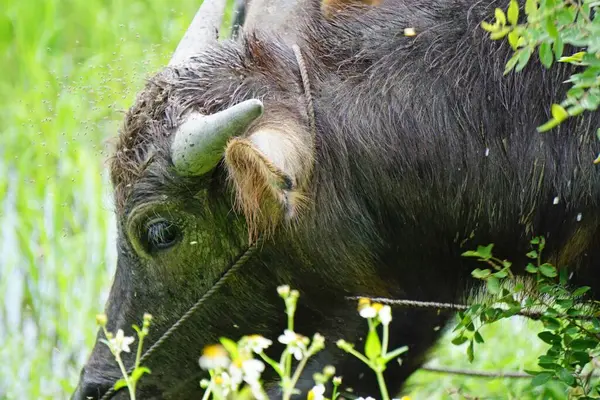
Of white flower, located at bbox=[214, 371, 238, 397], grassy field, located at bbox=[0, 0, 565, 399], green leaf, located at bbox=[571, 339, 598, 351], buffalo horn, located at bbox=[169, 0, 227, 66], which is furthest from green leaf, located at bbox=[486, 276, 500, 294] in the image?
buffalo horn, located at bbox=[169, 0, 227, 66]

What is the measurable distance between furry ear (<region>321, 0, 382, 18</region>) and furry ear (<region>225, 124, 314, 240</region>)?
529 mm

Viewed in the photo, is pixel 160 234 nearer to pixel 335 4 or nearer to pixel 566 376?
pixel 335 4

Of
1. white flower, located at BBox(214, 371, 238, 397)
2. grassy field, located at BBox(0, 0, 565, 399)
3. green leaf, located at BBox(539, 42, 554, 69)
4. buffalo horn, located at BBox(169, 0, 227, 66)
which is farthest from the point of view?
grassy field, located at BBox(0, 0, 565, 399)

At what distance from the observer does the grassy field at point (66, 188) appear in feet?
17.3

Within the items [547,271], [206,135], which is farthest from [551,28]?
[206,135]

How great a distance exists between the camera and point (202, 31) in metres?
4.23

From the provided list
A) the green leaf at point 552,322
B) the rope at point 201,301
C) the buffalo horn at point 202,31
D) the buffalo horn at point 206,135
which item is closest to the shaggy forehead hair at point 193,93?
the buffalo horn at point 206,135

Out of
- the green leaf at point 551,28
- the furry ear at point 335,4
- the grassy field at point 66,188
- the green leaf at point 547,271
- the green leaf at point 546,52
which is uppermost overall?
the green leaf at point 551,28

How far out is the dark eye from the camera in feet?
12.2

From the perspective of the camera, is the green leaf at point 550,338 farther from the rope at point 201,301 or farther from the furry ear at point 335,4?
the furry ear at point 335,4

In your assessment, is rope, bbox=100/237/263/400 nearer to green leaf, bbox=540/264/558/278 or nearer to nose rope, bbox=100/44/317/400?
nose rope, bbox=100/44/317/400

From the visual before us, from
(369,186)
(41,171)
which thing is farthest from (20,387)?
(369,186)

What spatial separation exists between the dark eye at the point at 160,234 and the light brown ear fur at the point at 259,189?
303 millimetres

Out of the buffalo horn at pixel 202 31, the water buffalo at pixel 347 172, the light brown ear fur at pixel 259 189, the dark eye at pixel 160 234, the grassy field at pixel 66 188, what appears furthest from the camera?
the grassy field at pixel 66 188
